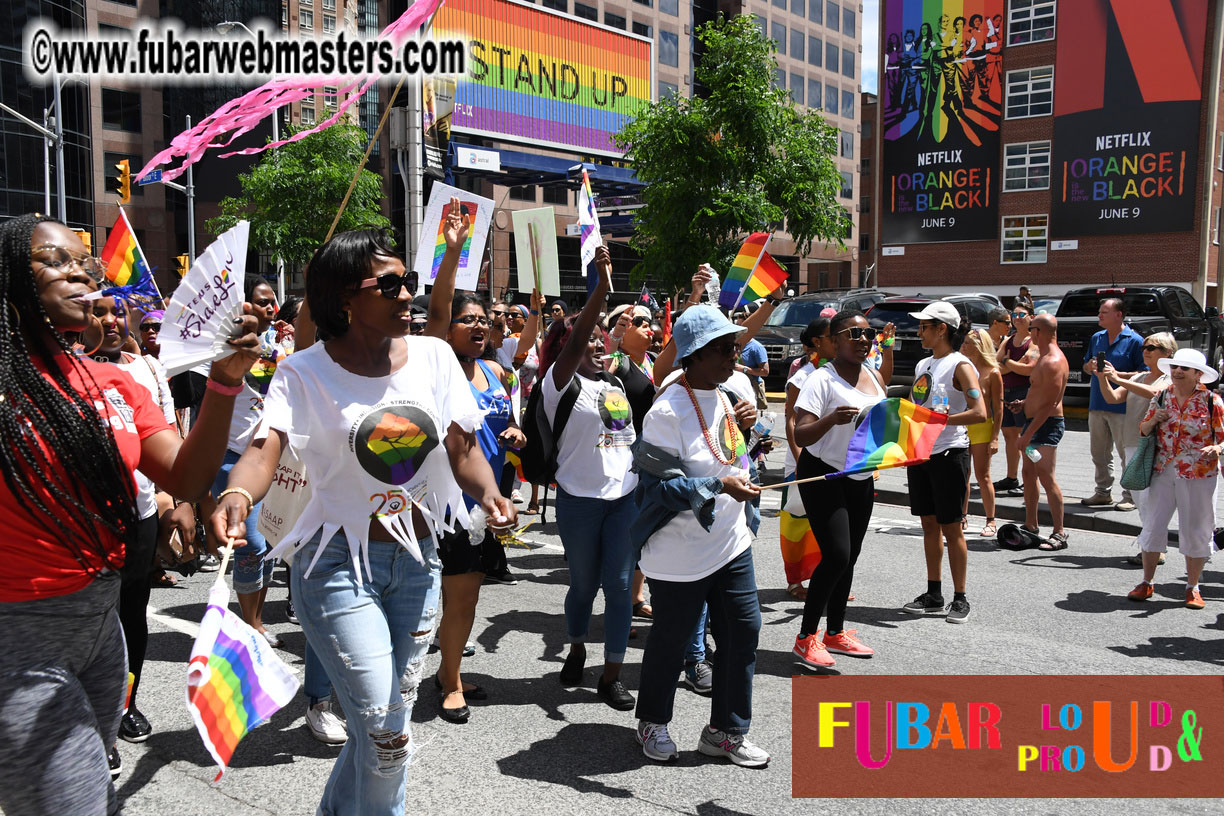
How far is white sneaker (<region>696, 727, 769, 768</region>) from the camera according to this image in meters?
4.21

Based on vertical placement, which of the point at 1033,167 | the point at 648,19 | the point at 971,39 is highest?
the point at 648,19

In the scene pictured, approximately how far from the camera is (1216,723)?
466 cm

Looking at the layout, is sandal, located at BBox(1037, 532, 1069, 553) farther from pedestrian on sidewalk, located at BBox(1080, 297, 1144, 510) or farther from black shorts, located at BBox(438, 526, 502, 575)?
black shorts, located at BBox(438, 526, 502, 575)

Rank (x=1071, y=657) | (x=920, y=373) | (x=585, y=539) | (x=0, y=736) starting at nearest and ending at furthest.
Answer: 1. (x=0, y=736)
2. (x=585, y=539)
3. (x=1071, y=657)
4. (x=920, y=373)

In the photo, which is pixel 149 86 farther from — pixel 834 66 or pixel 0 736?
pixel 0 736

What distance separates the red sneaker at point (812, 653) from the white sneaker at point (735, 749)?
1.19 metres

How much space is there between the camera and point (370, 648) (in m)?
2.92

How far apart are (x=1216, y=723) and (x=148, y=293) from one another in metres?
5.68

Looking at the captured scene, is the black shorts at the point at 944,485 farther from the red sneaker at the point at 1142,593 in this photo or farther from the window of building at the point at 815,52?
the window of building at the point at 815,52

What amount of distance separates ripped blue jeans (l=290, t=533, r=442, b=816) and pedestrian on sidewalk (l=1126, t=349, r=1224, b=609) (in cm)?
560

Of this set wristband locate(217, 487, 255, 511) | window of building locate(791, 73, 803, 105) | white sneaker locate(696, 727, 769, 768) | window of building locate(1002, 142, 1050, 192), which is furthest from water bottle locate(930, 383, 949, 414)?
window of building locate(791, 73, 803, 105)

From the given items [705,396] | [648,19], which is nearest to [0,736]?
[705,396]

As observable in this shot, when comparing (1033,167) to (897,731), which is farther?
(1033,167)

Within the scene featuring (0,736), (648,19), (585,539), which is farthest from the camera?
(648,19)
